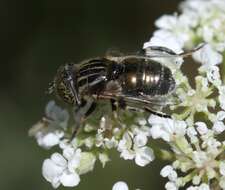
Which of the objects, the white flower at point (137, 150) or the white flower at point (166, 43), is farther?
the white flower at point (166, 43)

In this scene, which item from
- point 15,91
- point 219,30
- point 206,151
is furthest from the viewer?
point 15,91

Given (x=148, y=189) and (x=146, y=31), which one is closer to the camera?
(x=148, y=189)

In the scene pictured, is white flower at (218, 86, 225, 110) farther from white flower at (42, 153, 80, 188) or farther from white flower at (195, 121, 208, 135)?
white flower at (42, 153, 80, 188)

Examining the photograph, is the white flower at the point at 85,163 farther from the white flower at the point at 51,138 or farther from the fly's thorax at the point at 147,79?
the fly's thorax at the point at 147,79

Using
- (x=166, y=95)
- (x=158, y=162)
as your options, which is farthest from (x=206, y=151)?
(x=158, y=162)

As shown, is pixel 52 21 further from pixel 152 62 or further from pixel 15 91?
pixel 152 62

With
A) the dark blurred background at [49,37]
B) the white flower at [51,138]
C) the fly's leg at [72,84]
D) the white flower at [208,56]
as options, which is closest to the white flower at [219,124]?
the white flower at [208,56]

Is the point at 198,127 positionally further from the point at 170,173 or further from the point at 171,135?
the point at 170,173
